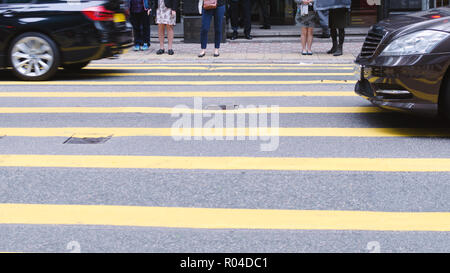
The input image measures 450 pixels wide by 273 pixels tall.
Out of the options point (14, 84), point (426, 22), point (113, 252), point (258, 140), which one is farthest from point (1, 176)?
point (14, 84)

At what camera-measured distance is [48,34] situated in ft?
35.2

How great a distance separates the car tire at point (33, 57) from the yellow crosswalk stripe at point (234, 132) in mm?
3526

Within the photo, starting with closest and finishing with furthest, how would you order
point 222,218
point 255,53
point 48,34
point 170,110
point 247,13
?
point 222,218 → point 170,110 → point 48,34 → point 255,53 → point 247,13

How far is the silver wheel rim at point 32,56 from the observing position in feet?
35.0

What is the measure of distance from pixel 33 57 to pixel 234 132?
4.83 metres

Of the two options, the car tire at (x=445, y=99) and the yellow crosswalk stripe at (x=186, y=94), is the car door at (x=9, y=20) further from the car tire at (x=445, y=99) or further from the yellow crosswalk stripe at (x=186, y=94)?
the car tire at (x=445, y=99)

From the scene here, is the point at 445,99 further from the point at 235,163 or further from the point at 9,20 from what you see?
the point at 9,20

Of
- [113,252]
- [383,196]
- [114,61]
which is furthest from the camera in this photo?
[114,61]

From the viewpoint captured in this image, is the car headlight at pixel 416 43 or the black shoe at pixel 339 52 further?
the black shoe at pixel 339 52

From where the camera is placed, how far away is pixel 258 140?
680 cm

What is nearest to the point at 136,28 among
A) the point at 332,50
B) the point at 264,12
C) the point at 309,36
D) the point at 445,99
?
the point at 309,36

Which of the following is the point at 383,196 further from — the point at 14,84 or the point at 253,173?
the point at 14,84

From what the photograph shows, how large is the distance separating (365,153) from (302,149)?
563mm

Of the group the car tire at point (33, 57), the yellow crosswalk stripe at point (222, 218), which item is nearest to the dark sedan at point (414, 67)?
the yellow crosswalk stripe at point (222, 218)
